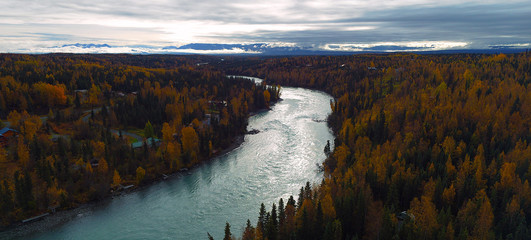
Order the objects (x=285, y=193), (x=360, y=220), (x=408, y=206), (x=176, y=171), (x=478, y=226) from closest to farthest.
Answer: (x=478, y=226) → (x=360, y=220) → (x=408, y=206) → (x=285, y=193) → (x=176, y=171)

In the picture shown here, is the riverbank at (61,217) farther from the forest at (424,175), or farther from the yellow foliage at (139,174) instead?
the forest at (424,175)

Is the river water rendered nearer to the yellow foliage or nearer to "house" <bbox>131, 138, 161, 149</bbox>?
the yellow foliage

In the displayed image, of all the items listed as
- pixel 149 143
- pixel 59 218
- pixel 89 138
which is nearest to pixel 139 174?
pixel 59 218

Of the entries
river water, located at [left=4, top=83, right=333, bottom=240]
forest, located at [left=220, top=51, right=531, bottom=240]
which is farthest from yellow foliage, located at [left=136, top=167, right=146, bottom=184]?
forest, located at [left=220, top=51, right=531, bottom=240]

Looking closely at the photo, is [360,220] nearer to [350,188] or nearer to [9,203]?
[350,188]

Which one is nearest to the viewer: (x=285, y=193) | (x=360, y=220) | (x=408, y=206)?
Answer: (x=360, y=220)

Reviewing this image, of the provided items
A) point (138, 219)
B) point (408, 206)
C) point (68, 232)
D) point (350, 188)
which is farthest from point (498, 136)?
point (68, 232)

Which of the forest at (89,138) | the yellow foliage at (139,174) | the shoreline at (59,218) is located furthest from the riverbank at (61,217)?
the yellow foliage at (139,174)
